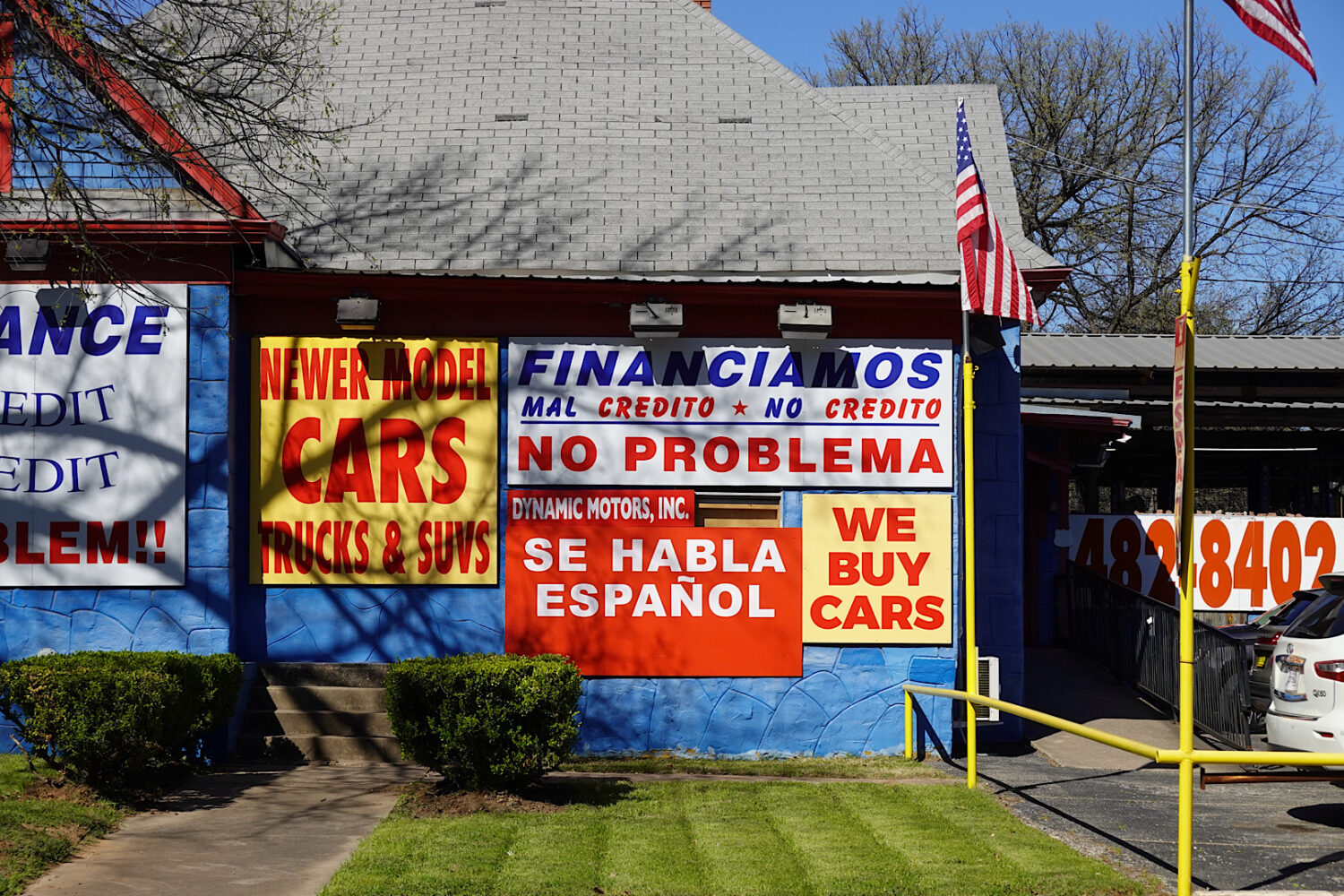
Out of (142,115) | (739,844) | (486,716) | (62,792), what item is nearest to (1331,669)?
(739,844)

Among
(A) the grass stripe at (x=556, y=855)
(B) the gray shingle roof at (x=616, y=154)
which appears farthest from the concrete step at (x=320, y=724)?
(B) the gray shingle roof at (x=616, y=154)

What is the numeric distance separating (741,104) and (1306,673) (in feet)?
30.3

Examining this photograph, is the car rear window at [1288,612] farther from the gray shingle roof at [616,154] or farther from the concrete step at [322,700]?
the concrete step at [322,700]

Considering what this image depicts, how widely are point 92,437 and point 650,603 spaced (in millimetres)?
5571

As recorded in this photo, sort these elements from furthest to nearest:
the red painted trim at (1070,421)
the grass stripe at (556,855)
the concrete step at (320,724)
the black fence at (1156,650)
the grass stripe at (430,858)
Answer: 1. the red painted trim at (1070,421)
2. the black fence at (1156,650)
3. the concrete step at (320,724)
4. the grass stripe at (556,855)
5. the grass stripe at (430,858)

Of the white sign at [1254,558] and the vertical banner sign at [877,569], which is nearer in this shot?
the vertical banner sign at [877,569]

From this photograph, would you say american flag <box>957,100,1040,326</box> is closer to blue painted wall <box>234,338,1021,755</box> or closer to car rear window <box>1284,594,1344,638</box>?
car rear window <box>1284,594,1344,638</box>

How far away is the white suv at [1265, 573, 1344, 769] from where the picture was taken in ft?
31.3

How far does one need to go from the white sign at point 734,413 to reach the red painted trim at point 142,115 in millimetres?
3043

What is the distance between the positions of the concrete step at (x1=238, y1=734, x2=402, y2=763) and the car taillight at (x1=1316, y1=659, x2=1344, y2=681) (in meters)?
7.97

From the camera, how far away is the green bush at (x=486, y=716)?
9.61 m

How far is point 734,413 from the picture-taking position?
12.7m

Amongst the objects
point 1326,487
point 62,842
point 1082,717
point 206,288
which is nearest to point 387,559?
point 206,288

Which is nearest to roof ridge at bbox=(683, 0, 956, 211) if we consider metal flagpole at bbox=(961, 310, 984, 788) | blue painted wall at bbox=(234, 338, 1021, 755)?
metal flagpole at bbox=(961, 310, 984, 788)
